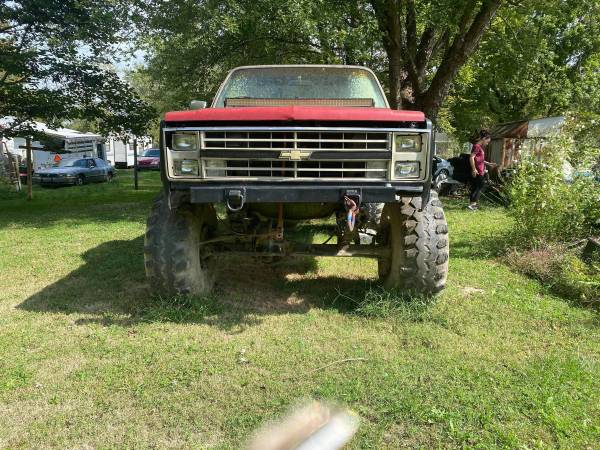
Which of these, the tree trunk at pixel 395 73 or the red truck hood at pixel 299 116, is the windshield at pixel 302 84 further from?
the tree trunk at pixel 395 73

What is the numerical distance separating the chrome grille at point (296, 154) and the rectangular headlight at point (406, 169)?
9 cm

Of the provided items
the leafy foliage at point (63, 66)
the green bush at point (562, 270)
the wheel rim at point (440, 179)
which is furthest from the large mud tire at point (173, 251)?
the wheel rim at point (440, 179)

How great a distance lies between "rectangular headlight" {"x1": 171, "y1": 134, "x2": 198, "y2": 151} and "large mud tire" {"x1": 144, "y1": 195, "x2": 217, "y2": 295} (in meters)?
0.69

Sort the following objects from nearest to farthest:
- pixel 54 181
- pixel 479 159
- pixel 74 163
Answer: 1. pixel 479 159
2. pixel 54 181
3. pixel 74 163

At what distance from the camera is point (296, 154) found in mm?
3693

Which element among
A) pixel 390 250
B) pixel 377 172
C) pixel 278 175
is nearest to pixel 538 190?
pixel 390 250

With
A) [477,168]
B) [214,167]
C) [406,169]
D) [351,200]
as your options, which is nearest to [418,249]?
[406,169]

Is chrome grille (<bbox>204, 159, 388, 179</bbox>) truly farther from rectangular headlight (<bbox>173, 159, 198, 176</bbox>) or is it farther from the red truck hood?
the red truck hood

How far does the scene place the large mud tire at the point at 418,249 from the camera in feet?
13.7

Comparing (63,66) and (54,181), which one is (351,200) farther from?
(54,181)

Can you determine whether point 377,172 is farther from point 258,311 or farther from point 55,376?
point 55,376

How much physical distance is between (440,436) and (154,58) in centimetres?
1136

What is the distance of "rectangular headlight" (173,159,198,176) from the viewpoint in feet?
12.5

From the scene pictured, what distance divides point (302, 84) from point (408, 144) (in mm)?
1796
